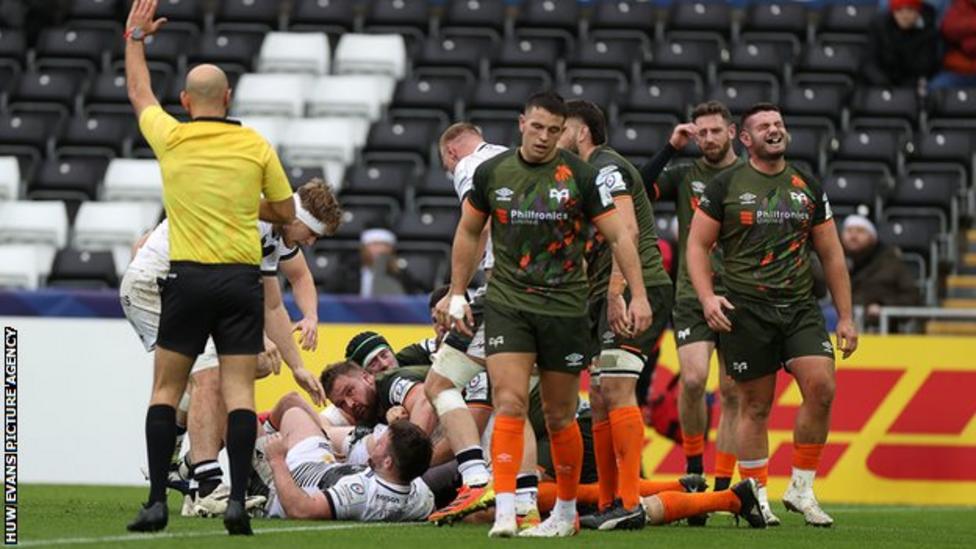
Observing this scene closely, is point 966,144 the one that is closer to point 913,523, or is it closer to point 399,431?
point 913,523

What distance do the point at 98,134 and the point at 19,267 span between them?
284cm

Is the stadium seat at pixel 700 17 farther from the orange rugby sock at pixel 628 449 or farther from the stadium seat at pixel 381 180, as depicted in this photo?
the orange rugby sock at pixel 628 449

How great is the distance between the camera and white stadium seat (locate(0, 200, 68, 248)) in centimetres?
2155

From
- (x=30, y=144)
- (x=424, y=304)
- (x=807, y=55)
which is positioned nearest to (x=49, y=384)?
(x=424, y=304)

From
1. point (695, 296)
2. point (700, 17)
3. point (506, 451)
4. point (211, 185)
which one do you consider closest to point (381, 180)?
point (700, 17)

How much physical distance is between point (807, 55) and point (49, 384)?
981 cm

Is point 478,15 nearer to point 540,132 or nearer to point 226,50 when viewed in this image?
point 226,50

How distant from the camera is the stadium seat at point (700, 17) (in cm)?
2419

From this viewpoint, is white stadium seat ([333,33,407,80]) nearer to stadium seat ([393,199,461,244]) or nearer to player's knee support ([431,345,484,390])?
stadium seat ([393,199,461,244])

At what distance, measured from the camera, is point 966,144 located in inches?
866

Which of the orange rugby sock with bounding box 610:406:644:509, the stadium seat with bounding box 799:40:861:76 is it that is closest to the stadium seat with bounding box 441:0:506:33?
the stadium seat with bounding box 799:40:861:76

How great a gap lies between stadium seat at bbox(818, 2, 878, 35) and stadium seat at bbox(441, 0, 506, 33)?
3603mm

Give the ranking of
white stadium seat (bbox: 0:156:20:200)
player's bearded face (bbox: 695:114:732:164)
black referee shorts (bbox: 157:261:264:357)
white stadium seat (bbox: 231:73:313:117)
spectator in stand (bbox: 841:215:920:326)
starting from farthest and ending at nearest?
white stadium seat (bbox: 231:73:313:117), white stadium seat (bbox: 0:156:20:200), spectator in stand (bbox: 841:215:920:326), player's bearded face (bbox: 695:114:732:164), black referee shorts (bbox: 157:261:264:357)

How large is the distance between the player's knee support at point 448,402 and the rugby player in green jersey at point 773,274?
1.52 m
